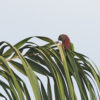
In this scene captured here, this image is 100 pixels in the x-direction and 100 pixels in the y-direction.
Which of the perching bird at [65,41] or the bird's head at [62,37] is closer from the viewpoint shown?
the perching bird at [65,41]

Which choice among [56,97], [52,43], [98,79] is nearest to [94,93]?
[98,79]

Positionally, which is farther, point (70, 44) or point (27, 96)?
point (70, 44)

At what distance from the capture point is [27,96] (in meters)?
1.81

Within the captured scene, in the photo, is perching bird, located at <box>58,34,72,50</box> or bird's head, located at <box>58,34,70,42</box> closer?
perching bird, located at <box>58,34,72,50</box>

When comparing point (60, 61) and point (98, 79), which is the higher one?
point (60, 61)

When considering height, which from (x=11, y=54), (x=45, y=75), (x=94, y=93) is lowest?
(x=94, y=93)

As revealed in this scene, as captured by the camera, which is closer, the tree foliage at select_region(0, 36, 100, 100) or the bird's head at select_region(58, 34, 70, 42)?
the tree foliage at select_region(0, 36, 100, 100)

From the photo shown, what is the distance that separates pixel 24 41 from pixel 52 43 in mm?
157

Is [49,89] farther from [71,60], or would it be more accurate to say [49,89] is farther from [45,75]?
[71,60]

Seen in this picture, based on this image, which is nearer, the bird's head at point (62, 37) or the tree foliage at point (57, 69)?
the tree foliage at point (57, 69)

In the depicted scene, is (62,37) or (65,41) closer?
(65,41)

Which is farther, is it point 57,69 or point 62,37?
point 62,37

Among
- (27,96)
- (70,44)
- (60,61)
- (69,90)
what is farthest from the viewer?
(70,44)

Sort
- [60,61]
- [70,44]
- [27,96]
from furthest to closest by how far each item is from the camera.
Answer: [70,44], [27,96], [60,61]
